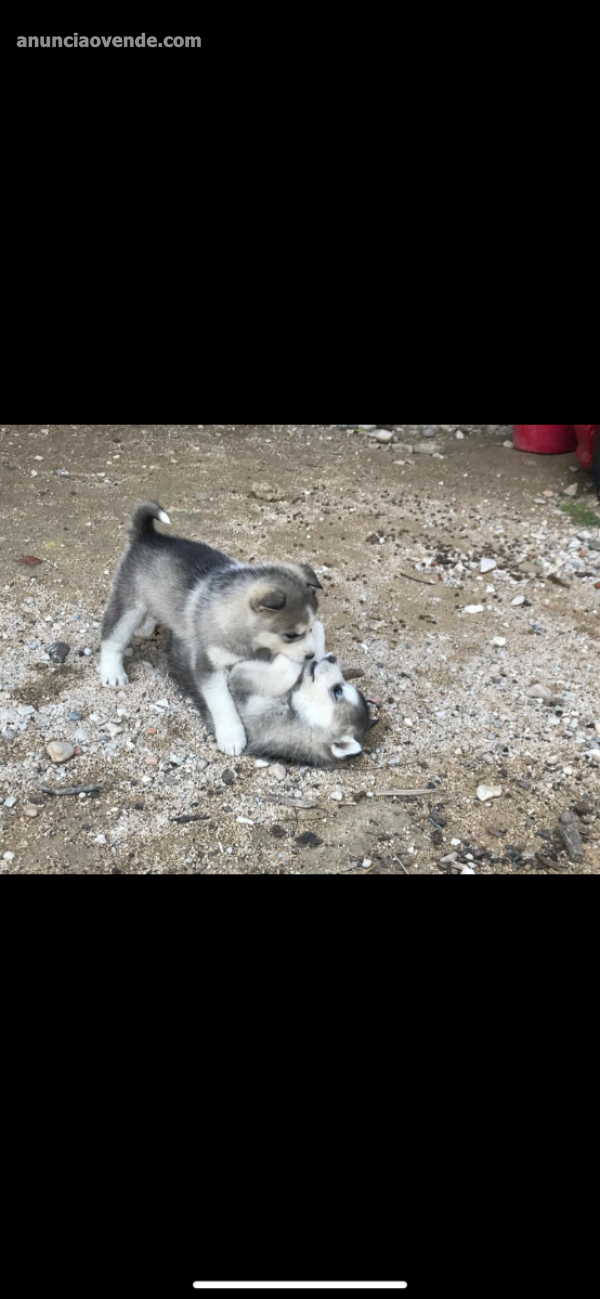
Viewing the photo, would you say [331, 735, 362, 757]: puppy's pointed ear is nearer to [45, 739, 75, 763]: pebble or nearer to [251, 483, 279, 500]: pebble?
[45, 739, 75, 763]: pebble

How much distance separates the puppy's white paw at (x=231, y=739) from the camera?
4.98 metres

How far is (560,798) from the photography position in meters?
4.79

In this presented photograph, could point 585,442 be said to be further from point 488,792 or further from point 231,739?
point 231,739

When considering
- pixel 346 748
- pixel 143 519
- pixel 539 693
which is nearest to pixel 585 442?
pixel 539 693

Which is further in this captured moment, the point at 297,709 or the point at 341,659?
the point at 341,659

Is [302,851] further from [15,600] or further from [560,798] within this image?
[15,600]

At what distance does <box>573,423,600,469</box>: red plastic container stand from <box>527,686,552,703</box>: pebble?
3.49 metres

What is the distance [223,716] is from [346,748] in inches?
26.1

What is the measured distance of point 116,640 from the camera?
18.0 feet

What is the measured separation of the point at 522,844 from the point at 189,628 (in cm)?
206

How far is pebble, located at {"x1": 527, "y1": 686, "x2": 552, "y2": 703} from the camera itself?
5562mm

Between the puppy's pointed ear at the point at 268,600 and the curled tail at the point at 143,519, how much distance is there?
89 cm

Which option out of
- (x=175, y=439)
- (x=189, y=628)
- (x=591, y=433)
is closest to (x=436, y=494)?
(x=591, y=433)

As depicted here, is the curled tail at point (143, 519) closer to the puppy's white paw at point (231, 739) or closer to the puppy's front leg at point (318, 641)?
the puppy's front leg at point (318, 641)
